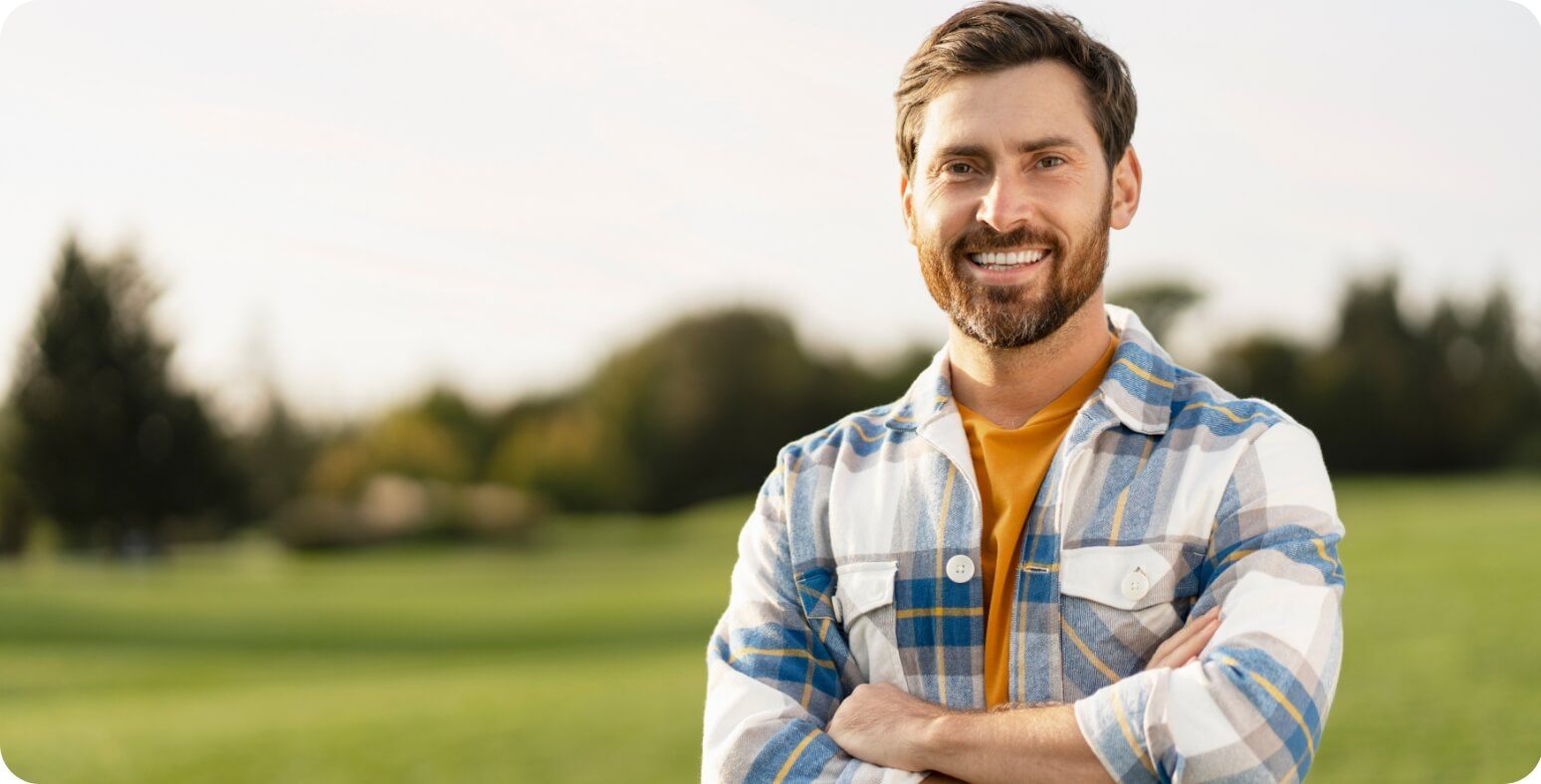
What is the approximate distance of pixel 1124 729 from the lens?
1.91m

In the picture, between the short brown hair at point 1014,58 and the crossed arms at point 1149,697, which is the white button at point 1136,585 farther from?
the short brown hair at point 1014,58

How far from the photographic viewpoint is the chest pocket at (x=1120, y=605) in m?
2.08

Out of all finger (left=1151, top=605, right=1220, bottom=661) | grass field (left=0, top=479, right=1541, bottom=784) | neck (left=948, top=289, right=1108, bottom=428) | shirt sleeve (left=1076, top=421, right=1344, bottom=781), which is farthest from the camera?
grass field (left=0, top=479, right=1541, bottom=784)

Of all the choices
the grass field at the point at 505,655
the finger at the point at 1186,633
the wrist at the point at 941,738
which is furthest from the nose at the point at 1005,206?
the grass field at the point at 505,655

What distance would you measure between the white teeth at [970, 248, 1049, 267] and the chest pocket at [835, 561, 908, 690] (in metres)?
0.51

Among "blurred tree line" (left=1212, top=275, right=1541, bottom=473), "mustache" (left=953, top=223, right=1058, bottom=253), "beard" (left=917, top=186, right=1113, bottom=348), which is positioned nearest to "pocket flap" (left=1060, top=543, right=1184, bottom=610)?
"beard" (left=917, top=186, right=1113, bottom=348)

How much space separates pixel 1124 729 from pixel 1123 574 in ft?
0.88

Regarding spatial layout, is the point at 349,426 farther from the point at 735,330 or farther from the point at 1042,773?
the point at 1042,773

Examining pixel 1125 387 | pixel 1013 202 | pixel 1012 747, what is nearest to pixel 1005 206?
pixel 1013 202

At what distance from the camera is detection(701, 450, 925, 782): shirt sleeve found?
2.14 m

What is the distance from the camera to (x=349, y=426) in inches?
952

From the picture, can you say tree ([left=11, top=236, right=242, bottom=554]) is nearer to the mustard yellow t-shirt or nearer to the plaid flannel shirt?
the plaid flannel shirt

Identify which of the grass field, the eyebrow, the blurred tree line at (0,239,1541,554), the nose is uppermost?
the eyebrow

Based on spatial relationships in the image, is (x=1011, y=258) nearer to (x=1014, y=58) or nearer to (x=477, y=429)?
(x=1014, y=58)
